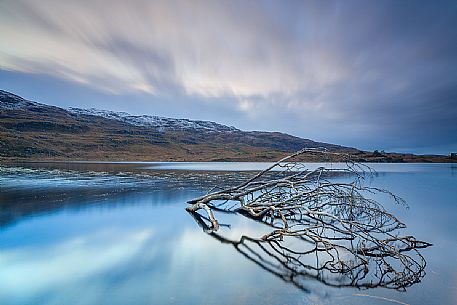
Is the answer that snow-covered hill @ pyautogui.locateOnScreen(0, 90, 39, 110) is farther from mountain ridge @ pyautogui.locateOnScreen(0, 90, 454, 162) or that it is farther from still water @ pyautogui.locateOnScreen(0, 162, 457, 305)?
still water @ pyautogui.locateOnScreen(0, 162, 457, 305)

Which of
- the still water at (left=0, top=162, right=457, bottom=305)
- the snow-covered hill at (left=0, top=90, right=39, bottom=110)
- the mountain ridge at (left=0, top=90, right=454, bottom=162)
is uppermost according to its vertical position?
the snow-covered hill at (left=0, top=90, right=39, bottom=110)

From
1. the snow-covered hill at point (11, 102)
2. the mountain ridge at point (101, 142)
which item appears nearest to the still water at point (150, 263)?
the mountain ridge at point (101, 142)

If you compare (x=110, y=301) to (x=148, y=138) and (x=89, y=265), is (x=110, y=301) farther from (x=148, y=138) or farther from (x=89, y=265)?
(x=148, y=138)

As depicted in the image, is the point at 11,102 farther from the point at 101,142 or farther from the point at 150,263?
the point at 150,263

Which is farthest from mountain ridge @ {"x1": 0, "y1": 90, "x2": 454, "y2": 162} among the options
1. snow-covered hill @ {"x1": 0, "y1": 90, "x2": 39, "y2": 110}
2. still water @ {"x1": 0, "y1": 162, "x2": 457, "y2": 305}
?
still water @ {"x1": 0, "y1": 162, "x2": 457, "y2": 305}

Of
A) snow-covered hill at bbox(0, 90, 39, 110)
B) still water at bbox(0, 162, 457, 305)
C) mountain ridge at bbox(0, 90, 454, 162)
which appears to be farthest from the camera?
snow-covered hill at bbox(0, 90, 39, 110)

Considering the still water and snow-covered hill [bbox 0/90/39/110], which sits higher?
snow-covered hill [bbox 0/90/39/110]

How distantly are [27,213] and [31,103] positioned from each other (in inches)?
7805

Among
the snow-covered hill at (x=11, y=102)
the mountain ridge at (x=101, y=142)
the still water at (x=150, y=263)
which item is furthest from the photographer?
the snow-covered hill at (x=11, y=102)

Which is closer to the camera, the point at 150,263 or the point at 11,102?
the point at 150,263

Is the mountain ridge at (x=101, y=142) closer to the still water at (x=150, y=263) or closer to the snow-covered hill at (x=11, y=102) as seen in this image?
the snow-covered hill at (x=11, y=102)

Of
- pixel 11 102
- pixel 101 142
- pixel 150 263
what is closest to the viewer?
pixel 150 263

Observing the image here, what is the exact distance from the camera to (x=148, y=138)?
424ft

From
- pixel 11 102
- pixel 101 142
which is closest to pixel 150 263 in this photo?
pixel 101 142
